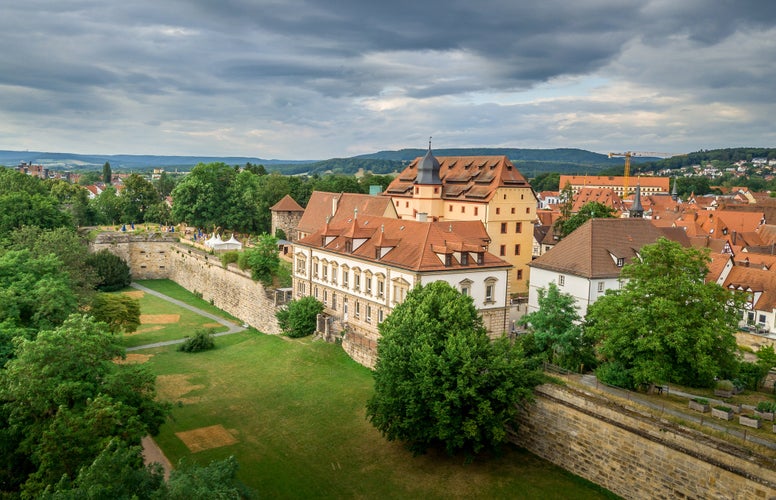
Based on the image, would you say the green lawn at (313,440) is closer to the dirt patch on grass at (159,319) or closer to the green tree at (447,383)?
the green tree at (447,383)

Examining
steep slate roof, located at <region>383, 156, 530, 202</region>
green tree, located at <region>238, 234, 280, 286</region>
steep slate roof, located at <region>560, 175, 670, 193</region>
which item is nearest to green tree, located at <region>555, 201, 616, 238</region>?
steep slate roof, located at <region>383, 156, 530, 202</region>

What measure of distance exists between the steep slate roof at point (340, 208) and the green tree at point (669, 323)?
29.6 meters

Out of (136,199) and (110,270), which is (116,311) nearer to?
(110,270)

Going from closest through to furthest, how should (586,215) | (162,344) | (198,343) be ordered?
(198,343), (162,344), (586,215)

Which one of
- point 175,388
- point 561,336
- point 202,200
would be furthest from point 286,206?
point 561,336

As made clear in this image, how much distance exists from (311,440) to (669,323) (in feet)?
56.4

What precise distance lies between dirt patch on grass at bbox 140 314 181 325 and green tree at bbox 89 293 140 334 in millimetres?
8051

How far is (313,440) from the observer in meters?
29.5

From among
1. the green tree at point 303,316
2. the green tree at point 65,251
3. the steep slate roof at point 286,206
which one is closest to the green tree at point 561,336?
the green tree at point 303,316

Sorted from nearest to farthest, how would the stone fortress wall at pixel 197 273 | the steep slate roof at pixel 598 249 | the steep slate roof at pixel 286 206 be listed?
1. the steep slate roof at pixel 598 249
2. the stone fortress wall at pixel 197 273
3. the steep slate roof at pixel 286 206

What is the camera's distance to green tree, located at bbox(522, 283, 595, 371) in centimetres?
3055

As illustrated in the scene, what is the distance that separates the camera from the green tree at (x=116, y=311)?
139ft

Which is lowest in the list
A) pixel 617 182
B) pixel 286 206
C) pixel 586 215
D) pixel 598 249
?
pixel 598 249

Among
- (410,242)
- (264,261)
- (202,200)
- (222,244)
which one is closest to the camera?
(410,242)
